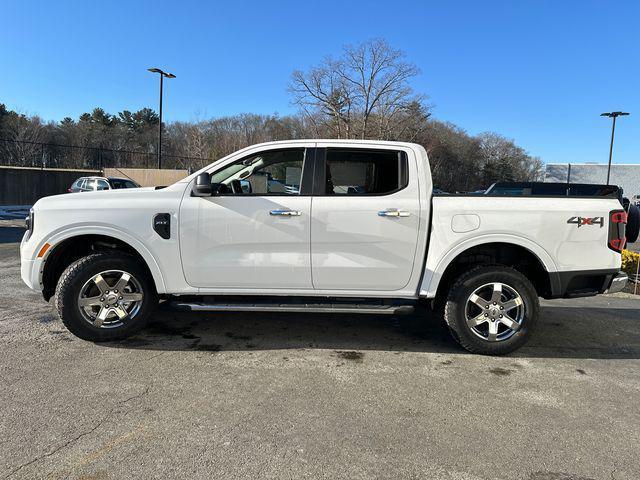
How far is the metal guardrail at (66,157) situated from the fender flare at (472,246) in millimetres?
25352

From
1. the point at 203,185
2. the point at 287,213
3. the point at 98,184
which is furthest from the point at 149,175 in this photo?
the point at 287,213

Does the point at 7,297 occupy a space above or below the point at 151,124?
below

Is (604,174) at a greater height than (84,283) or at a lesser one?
greater

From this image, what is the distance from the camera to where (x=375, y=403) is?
11.3 ft

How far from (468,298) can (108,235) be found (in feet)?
11.3

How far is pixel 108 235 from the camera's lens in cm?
433

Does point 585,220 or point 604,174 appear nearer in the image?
point 585,220

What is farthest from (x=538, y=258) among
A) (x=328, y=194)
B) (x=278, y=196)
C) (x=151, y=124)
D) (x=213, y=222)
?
(x=151, y=124)

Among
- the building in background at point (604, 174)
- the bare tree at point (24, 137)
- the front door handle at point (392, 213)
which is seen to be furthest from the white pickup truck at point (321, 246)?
the building in background at point (604, 174)

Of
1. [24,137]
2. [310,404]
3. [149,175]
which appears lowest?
A: [310,404]

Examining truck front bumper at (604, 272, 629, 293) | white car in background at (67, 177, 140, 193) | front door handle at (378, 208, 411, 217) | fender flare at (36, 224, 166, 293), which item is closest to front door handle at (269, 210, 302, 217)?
front door handle at (378, 208, 411, 217)

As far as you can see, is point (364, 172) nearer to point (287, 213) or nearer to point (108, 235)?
point (287, 213)

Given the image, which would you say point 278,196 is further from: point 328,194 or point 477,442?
point 477,442

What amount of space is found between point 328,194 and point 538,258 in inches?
82.5
